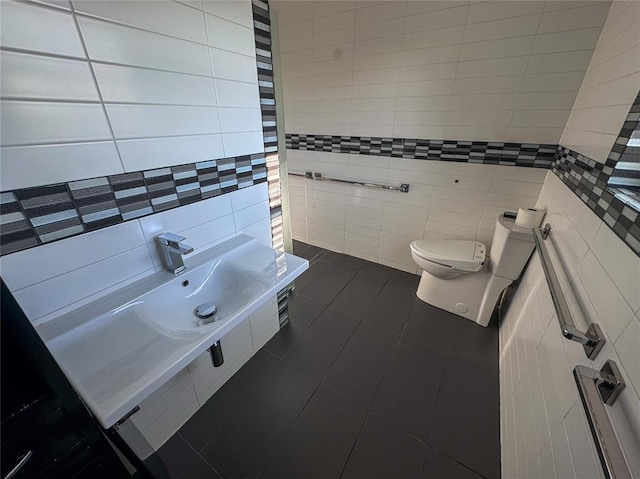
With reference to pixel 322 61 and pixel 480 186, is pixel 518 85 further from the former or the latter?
pixel 322 61

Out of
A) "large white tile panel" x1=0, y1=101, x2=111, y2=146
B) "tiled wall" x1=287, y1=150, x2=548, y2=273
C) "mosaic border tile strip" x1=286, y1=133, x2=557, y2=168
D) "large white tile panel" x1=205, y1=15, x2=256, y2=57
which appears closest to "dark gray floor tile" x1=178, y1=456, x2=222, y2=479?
"large white tile panel" x1=0, y1=101, x2=111, y2=146

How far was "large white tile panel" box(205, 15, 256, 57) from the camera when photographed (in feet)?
3.26

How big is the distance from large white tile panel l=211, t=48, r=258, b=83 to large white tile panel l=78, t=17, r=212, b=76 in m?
0.04

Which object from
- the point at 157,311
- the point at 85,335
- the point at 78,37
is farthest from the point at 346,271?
the point at 78,37

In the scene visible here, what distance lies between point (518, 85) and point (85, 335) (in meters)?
2.43

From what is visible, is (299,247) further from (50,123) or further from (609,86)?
(609,86)

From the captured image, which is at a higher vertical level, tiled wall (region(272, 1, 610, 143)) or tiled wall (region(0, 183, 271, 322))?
tiled wall (region(272, 1, 610, 143))

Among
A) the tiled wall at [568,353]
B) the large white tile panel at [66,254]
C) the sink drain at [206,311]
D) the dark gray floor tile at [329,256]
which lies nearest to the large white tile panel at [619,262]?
the tiled wall at [568,353]

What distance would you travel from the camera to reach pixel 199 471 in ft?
3.62

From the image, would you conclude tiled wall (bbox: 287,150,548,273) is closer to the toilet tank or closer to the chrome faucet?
the toilet tank

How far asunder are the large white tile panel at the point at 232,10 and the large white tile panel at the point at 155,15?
0.07 m

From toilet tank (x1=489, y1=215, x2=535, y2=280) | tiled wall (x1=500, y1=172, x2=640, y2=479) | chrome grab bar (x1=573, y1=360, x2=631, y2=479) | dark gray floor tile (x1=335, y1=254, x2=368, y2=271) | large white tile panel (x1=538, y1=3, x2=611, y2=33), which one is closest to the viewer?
chrome grab bar (x1=573, y1=360, x2=631, y2=479)

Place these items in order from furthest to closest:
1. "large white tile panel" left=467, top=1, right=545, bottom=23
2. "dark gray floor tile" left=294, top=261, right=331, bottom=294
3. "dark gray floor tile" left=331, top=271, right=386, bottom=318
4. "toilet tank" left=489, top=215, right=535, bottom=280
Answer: "dark gray floor tile" left=294, top=261, right=331, bottom=294 → "dark gray floor tile" left=331, top=271, right=386, bottom=318 → "toilet tank" left=489, top=215, right=535, bottom=280 → "large white tile panel" left=467, top=1, right=545, bottom=23

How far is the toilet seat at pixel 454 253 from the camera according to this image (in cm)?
173
